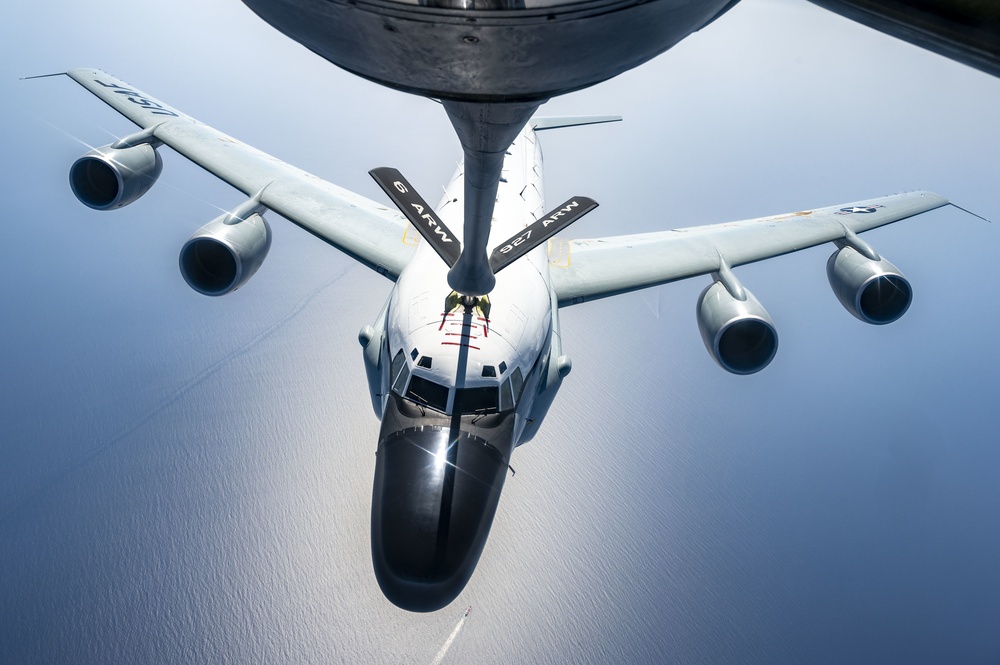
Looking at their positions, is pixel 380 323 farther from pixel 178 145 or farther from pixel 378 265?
pixel 178 145

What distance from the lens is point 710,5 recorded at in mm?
1815

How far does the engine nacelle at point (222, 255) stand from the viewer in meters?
11.3

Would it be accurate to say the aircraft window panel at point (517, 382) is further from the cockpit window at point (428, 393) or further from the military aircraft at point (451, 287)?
the cockpit window at point (428, 393)

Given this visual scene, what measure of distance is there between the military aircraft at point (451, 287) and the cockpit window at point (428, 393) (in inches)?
0.8

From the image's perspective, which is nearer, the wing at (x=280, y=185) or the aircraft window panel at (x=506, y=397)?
the aircraft window panel at (x=506, y=397)

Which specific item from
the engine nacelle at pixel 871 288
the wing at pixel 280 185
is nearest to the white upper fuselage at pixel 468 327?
the wing at pixel 280 185

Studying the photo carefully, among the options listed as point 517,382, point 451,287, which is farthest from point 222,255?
point 451,287

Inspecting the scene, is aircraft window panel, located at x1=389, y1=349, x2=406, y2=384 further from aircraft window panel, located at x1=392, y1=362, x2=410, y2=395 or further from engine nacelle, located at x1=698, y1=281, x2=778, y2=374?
engine nacelle, located at x1=698, y1=281, x2=778, y2=374

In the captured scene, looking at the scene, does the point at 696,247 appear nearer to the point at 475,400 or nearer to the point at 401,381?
the point at 475,400

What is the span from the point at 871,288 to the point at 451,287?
10.6 metres

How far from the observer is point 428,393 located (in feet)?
27.1

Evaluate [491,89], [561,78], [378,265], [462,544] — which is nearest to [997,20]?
[561,78]

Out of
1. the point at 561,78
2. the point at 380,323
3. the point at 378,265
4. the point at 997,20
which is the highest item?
the point at 378,265

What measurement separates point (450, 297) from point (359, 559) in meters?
6.70
